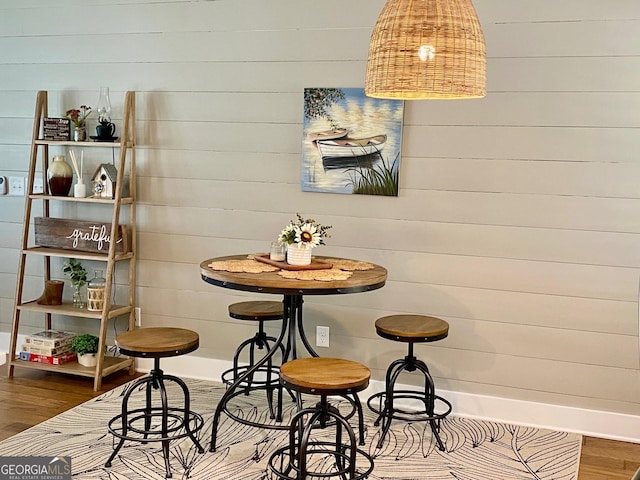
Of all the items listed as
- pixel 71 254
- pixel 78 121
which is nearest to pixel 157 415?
pixel 71 254

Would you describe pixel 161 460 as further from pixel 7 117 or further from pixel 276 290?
pixel 7 117

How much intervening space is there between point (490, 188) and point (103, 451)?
7.47 ft

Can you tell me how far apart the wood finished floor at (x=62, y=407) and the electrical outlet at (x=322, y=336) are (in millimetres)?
1184

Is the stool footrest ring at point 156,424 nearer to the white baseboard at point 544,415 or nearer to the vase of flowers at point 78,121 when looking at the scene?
the white baseboard at point 544,415

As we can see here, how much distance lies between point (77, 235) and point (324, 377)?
2.23 m

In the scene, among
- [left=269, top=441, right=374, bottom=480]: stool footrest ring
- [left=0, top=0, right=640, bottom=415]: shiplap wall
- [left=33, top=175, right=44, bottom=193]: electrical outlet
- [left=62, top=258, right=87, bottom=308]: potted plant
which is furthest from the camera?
[left=33, top=175, right=44, bottom=193]: electrical outlet

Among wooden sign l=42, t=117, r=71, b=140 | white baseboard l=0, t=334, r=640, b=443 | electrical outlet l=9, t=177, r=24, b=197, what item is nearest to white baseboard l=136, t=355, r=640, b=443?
white baseboard l=0, t=334, r=640, b=443

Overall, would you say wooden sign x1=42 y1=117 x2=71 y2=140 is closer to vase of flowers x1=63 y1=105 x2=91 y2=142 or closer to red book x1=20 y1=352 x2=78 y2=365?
vase of flowers x1=63 y1=105 x2=91 y2=142

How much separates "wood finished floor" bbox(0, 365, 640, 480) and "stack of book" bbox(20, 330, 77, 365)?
0.36 ft

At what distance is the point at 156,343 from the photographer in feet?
10.6

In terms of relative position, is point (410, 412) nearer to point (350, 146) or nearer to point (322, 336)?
point (322, 336)

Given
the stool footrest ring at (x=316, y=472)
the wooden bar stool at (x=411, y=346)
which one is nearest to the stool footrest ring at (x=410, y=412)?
the wooden bar stool at (x=411, y=346)

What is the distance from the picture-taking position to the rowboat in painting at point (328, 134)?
404cm

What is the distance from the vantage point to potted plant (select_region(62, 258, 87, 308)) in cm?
455
